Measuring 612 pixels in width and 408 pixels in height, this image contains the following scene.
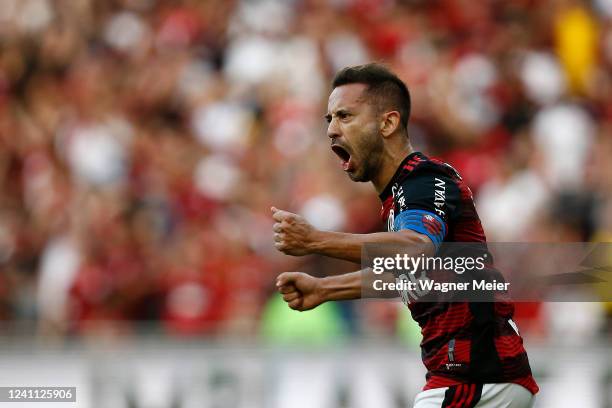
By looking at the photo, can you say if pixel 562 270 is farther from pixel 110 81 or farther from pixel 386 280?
pixel 110 81

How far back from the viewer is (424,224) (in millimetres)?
4648

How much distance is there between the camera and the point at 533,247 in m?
8.26

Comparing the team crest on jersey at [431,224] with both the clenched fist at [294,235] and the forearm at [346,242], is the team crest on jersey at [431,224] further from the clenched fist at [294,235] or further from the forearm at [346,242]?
the clenched fist at [294,235]

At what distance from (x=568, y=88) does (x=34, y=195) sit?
18.8 feet

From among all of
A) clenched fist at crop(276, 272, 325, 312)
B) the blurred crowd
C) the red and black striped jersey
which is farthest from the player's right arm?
the blurred crowd

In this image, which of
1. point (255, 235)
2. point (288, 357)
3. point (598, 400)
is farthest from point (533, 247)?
point (255, 235)

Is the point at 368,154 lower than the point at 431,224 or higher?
higher

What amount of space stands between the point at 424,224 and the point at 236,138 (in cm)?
736

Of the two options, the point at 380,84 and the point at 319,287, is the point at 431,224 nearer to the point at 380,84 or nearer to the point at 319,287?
the point at 319,287

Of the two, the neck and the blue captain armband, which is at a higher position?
the neck

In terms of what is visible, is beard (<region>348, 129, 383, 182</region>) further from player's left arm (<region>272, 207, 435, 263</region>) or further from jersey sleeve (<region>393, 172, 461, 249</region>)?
player's left arm (<region>272, 207, 435, 263</region>)

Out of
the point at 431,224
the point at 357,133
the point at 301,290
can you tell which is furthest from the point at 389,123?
the point at 301,290

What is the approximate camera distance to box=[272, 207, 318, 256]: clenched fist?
177 inches

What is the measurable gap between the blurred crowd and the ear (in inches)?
163
